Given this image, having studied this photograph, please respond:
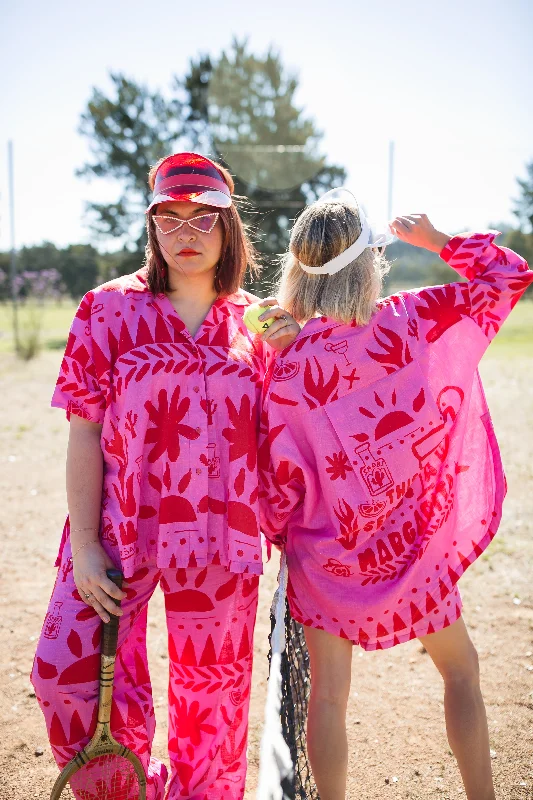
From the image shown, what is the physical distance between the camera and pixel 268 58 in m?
24.9

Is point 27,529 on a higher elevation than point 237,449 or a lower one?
lower

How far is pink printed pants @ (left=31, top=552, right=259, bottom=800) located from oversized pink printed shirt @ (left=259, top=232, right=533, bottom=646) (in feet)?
0.84

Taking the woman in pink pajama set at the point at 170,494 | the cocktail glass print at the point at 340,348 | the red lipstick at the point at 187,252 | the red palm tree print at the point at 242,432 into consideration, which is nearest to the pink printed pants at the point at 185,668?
the woman in pink pajama set at the point at 170,494

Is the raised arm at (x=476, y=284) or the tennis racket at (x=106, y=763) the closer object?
the tennis racket at (x=106, y=763)

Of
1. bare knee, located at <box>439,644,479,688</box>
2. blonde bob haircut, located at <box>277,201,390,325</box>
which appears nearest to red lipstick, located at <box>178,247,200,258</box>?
blonde bob haircut, located at <box>277,201,390,325</box>

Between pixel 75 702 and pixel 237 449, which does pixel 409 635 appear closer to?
pixel 237 449

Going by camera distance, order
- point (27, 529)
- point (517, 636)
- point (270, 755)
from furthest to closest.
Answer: point (27, 529) → point (517, 636) → point (270, 755)

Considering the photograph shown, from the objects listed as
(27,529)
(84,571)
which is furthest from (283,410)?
(27,529)

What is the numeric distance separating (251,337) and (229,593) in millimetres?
813

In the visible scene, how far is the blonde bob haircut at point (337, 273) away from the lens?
6.53 feet

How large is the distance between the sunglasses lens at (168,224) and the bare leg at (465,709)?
57.3 inches

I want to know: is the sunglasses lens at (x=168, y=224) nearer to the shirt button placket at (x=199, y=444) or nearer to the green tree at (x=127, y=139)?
the shirt button placket at (x=199, y=444)

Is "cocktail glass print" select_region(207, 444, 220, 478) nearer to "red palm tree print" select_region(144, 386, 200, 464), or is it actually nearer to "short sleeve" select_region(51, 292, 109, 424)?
"red palm tree print" select_region(144, 386, 200, 464)

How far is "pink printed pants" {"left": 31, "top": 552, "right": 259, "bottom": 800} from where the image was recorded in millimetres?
2004
